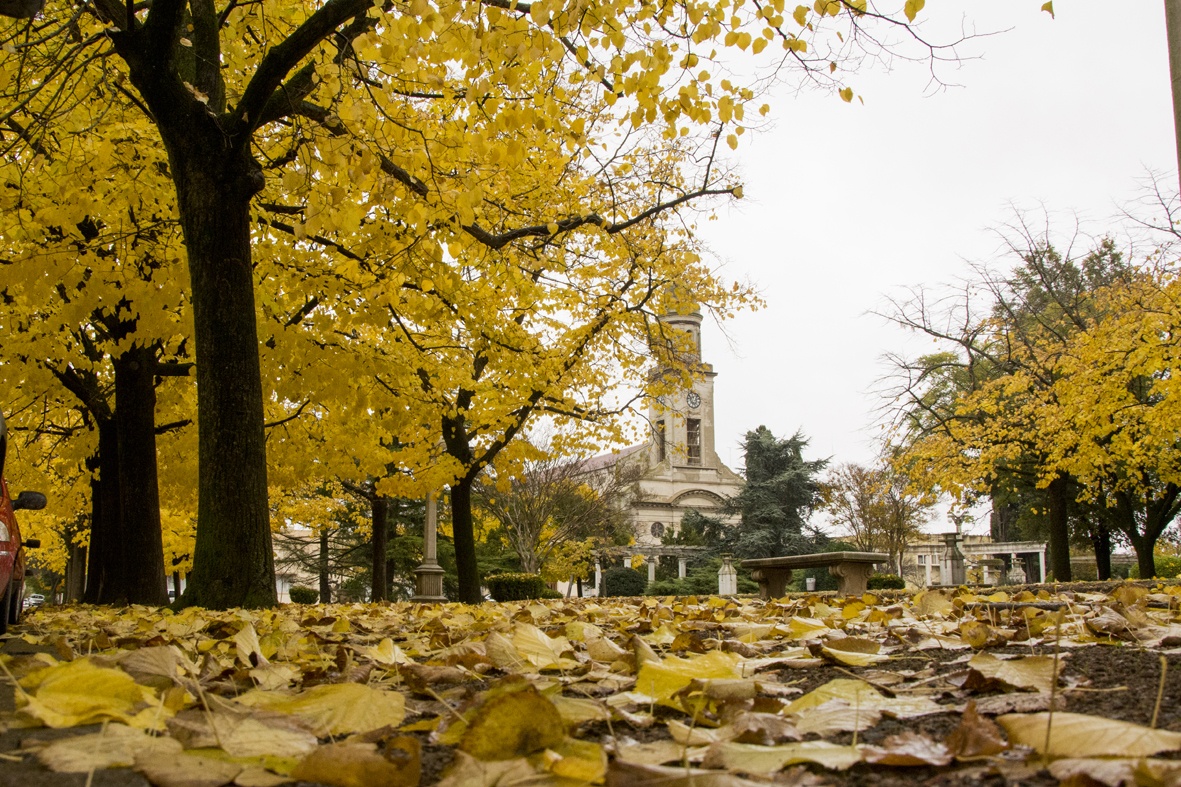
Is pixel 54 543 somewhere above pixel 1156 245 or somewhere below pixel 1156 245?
below

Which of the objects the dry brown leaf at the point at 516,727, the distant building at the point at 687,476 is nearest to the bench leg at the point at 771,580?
the dry brown leaf at the point at 516,727

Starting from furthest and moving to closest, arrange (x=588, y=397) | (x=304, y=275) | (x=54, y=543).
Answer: (x=54, y=543) < (x=588, y=397) < (x=304, y=275)

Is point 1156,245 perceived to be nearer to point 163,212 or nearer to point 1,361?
point 163,212

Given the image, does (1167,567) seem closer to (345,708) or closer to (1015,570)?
(1015,570)

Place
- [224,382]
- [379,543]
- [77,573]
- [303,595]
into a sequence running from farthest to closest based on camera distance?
[303,595]
[77,573]
[379,543]
[224,382]

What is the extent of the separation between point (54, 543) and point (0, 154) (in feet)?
91.0

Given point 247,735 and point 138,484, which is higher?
point 138,484

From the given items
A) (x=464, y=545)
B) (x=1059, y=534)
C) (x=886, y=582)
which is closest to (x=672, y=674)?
(x=464, y=545)

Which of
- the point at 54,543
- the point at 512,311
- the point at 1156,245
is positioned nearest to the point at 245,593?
the point at 512,311

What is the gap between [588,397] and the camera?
16.5 m

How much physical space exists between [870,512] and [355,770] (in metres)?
43.1

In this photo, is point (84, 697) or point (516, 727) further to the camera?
point (84, 697)

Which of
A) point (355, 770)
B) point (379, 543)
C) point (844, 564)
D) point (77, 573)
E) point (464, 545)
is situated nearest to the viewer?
point (355, 770)

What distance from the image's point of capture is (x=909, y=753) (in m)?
1.07
